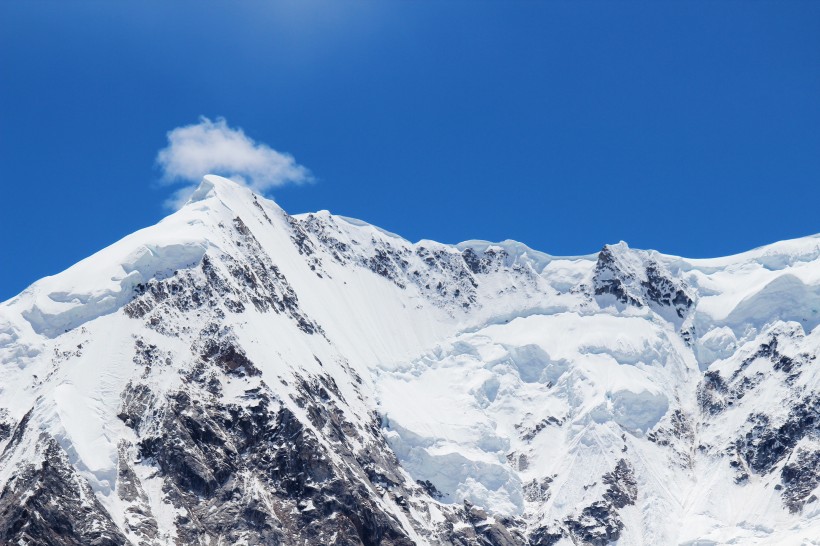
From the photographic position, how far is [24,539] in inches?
7785
